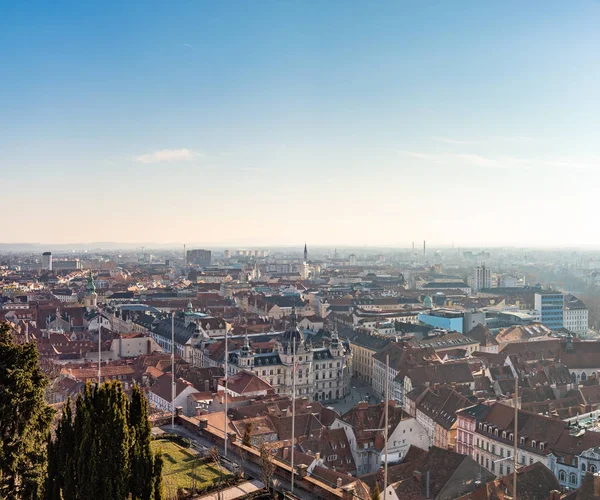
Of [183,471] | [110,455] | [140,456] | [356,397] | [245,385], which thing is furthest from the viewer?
[356,397]

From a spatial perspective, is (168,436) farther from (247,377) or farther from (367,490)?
(247,377)

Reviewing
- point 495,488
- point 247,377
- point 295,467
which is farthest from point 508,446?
point 295,467

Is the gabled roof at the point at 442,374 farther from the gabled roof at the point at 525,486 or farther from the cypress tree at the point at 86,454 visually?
the cypress tree at the point at 86,454

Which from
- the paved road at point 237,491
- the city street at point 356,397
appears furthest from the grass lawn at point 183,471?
the city street at point 356,397

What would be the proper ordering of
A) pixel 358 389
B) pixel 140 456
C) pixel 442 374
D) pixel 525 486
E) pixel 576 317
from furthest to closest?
1. pixel 576 317
2. pixel 358 389
3. pixel 442 374
4. pixel 525 486
5. pixel 140 456

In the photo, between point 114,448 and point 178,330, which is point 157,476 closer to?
point 114,448

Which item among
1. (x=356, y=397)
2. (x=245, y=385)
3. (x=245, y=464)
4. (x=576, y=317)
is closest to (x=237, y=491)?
(x=245, y=464)

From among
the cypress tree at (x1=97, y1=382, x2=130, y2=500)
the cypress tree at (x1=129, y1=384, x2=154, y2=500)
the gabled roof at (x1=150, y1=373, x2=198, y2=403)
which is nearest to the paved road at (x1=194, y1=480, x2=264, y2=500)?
the cypress tree at (x1=129, y1=384, x2=154, y2=500)
